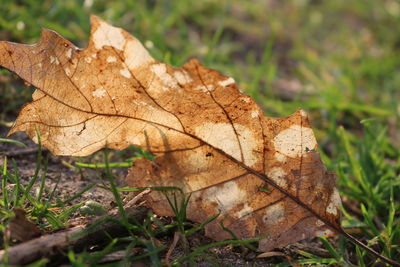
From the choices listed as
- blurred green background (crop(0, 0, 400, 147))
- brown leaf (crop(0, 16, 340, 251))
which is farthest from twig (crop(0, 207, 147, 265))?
blurred green background (crop(0, 0, 400, 147))

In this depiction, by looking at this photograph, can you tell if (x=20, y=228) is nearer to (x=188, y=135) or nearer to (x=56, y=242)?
(x=56, y=242)

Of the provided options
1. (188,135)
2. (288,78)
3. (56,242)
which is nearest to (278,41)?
(288,78)

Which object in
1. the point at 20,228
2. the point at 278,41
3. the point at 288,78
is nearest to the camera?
the point at 20,228

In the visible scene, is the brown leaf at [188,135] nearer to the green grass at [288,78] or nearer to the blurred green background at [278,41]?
the green grass at [288,78]

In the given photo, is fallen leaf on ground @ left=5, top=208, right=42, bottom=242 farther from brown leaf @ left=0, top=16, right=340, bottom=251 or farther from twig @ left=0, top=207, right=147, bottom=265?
brown leaf @ left=0, top=16, right=340, bottom=251

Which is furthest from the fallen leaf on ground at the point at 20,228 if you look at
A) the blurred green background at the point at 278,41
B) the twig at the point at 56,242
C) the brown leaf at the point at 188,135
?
the blurred green background at the point at 278,41

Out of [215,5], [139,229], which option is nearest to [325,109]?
[215,5]

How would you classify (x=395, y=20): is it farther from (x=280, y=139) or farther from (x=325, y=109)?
(x=280, y=139)
